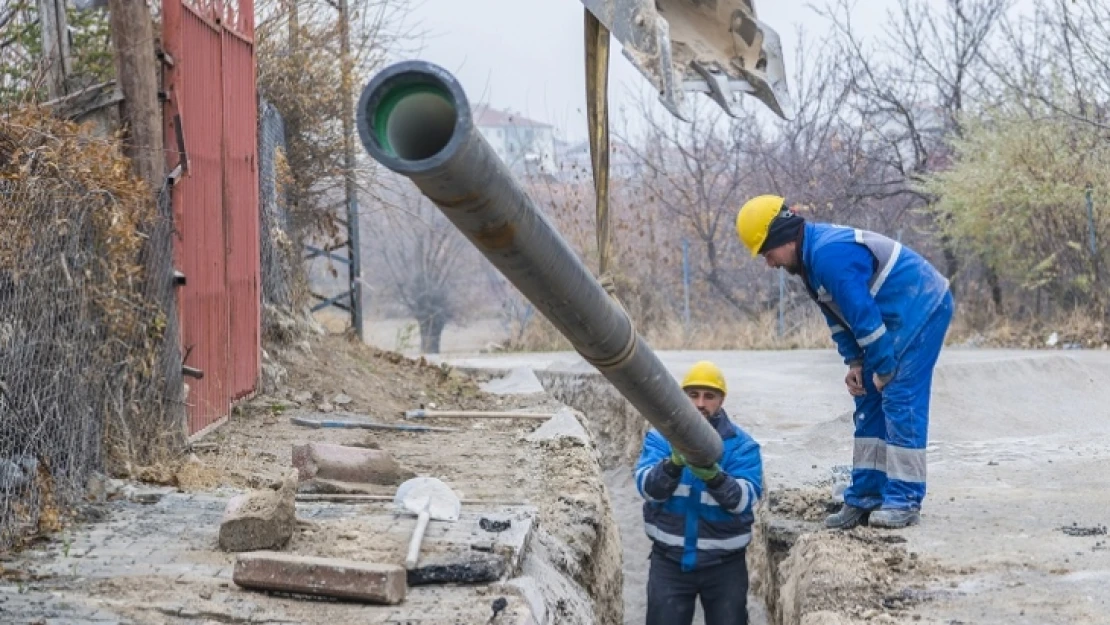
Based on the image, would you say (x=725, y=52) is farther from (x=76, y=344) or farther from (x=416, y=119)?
(x=76, y=344)

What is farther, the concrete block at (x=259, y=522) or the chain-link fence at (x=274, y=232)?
the chain-link fence at (x=274, y=232)

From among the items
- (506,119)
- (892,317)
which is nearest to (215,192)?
(892,317)

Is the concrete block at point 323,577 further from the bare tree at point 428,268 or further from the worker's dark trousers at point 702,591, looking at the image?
the bare tree at point 428,268

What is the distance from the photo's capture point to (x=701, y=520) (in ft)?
22.4

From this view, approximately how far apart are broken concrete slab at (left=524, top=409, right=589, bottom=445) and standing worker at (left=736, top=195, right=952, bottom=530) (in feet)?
11.1

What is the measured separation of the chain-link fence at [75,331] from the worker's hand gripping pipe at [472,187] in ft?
11.0

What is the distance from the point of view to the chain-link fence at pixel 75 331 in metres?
5.68

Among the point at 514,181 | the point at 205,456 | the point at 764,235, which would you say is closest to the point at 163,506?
the point at 205,456

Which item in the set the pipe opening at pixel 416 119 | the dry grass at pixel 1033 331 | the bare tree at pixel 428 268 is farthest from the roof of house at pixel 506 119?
the dry grass at pixel 1033 331

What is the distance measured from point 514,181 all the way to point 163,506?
4324 millimetres

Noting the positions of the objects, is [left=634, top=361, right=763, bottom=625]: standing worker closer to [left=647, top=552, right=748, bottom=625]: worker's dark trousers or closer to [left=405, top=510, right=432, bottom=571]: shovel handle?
[left=647, top=552, right=748, bottom=625]: worker's dark trousers

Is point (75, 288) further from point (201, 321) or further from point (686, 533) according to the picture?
point (686, 533)

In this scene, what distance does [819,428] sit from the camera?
37.7 ft

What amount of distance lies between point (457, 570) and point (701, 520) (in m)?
2.01
